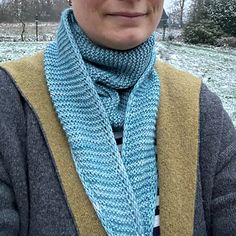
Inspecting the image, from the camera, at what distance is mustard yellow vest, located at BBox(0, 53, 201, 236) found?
123cm

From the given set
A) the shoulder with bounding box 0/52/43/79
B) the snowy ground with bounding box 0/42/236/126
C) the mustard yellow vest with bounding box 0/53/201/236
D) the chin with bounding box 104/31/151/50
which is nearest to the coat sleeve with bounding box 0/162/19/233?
the mustard yellow vest with bounding box 0/53/201/236

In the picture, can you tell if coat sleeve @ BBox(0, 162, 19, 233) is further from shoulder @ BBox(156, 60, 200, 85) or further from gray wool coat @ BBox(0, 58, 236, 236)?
shoulder @ BBox(156, 60, 200, 85)

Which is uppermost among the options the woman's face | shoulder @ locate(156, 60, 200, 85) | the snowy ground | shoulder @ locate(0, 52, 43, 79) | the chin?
the woman's face

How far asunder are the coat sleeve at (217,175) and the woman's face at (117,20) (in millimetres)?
311

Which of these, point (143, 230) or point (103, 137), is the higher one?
point (103, 137)

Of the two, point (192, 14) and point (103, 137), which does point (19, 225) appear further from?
point (192, 14)

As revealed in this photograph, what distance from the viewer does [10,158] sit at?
4.00ft

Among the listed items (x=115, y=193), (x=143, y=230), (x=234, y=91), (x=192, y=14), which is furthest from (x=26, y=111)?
(x=192, y=14)

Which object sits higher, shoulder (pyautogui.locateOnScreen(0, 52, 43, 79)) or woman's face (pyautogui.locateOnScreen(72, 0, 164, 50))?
woman's face (pyautogui.locateOnScreen(72, 0, 164, 50))

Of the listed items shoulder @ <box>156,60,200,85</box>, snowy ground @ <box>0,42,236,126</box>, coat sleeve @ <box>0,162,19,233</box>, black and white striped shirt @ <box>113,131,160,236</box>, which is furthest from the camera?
snowy ground @ <box>0,42,236,126</box>

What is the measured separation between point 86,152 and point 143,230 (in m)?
0.24

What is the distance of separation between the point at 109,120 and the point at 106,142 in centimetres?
7

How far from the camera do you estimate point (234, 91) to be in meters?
8.44

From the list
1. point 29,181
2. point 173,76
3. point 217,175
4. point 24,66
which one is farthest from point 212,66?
point 29,181
